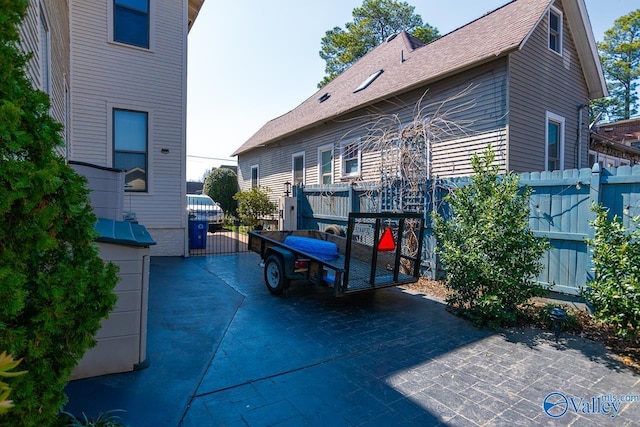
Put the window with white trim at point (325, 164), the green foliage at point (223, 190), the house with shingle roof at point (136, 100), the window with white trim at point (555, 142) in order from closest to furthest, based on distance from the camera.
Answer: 1. the house with shingle roof at point (136, 100)
2. the window with white trim at point (555, 142)
3. the window with white trim at point (325, 164)
4. the green foliage at point (223, 190)

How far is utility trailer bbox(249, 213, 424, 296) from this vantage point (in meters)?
4.77

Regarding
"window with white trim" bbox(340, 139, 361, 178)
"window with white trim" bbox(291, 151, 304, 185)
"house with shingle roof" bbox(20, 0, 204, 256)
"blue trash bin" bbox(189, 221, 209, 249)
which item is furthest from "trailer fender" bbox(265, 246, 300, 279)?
"window with white trim" bbox(291, 151, 304, 185)

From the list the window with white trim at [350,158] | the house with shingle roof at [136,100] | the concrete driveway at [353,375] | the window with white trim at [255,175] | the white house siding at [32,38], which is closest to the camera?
the concrete driveway at [353,375]

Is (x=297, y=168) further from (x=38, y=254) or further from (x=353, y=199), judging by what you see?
(x=38, y=254)

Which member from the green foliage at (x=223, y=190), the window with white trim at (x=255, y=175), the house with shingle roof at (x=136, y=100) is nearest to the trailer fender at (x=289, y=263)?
the house with shingle roof at (x=136, y=100)

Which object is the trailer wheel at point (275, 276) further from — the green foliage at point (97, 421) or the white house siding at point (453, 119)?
the white house siding at point (453, 119)

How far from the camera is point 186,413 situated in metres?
2.63

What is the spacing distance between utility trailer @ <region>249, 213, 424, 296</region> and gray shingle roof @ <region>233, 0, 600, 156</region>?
4188 millimetres

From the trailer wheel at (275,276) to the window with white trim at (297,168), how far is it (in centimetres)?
887

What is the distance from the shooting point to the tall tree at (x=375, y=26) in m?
23.9

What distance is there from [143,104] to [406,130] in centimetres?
693

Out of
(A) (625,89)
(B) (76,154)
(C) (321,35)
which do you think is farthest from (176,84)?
(A) (625,89)

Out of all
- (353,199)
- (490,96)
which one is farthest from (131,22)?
(490,96)

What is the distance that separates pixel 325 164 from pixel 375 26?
16.6 m
